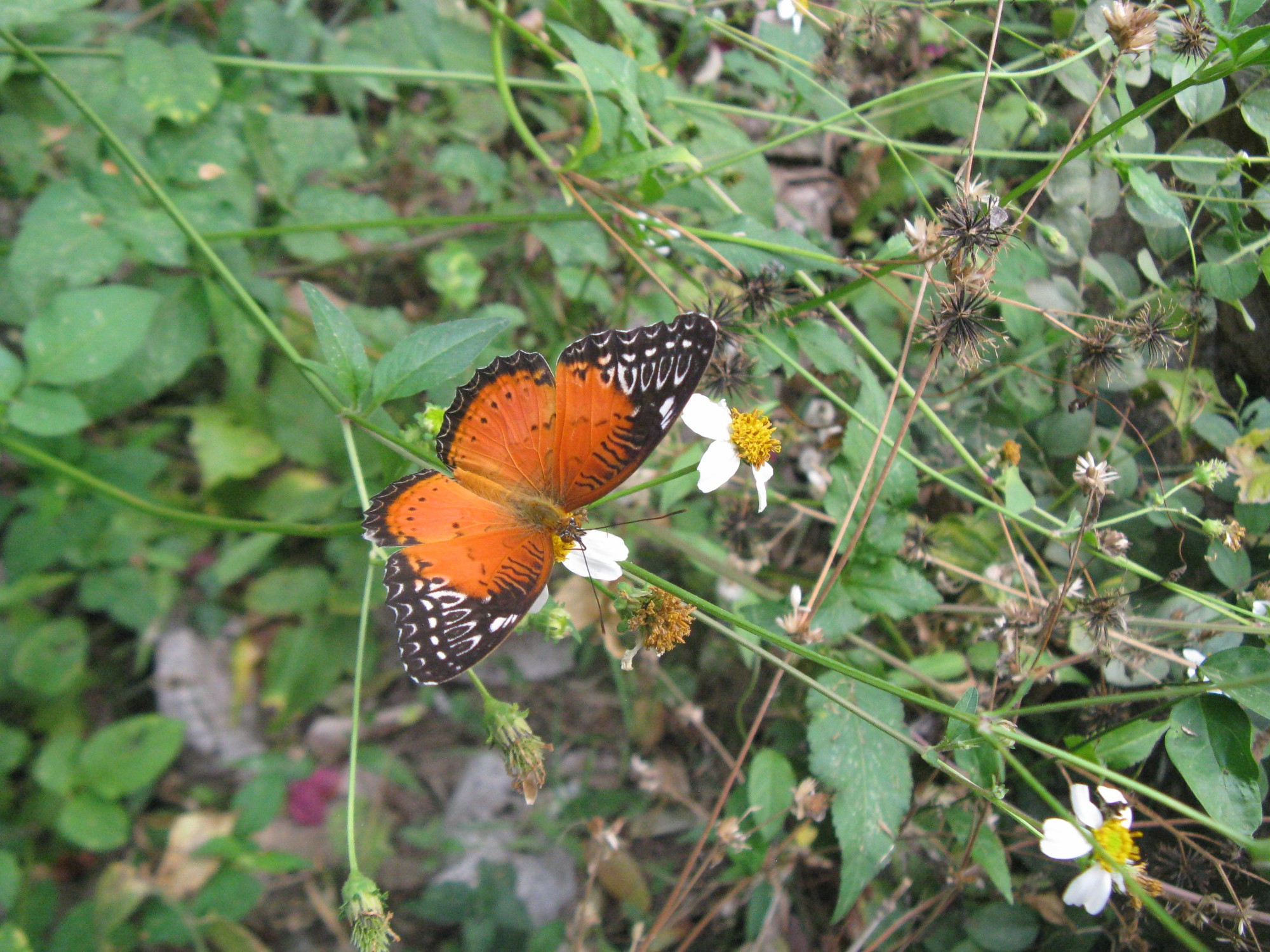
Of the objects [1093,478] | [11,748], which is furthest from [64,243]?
[1093,478]

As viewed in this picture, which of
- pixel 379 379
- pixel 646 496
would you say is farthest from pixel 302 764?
pixel 379 379

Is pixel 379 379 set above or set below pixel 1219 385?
below

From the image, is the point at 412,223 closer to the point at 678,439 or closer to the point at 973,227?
the point at 678,439

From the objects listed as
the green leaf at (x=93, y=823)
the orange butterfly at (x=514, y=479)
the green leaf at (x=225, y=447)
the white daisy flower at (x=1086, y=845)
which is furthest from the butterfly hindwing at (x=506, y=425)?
the green leaf at (x=93, y=823)

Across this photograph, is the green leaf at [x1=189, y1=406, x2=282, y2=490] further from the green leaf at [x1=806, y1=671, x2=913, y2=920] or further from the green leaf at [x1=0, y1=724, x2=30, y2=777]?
the green leaf at [x1=806, y1=671, x2=913, y2=920]

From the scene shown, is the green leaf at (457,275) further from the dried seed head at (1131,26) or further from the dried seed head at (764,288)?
the dried seed head at (1131,26)

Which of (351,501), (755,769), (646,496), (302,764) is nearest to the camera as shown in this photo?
(351,501)

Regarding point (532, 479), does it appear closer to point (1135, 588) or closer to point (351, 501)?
point (351, 501)
